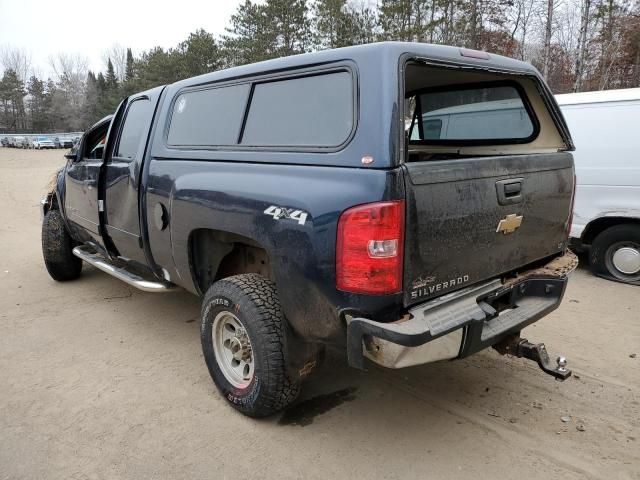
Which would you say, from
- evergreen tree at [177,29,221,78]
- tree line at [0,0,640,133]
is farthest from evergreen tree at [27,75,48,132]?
evergreen tree at [177,29,221,78]

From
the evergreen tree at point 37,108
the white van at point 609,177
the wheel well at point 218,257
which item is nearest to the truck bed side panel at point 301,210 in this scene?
the wheel well at point 218,257

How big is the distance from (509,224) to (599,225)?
364cm

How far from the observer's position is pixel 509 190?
2641 mm

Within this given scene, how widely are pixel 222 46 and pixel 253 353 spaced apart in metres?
38.7

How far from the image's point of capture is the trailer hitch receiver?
9.30 ft

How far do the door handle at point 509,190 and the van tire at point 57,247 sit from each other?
469 cm

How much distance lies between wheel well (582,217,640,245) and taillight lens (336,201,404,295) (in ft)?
14.0

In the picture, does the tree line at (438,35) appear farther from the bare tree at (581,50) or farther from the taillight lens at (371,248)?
the taillight lens at (371,248)

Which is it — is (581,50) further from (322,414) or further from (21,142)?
(21,142)

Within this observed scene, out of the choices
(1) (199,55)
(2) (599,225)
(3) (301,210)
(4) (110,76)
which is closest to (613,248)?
(2) (599,225)

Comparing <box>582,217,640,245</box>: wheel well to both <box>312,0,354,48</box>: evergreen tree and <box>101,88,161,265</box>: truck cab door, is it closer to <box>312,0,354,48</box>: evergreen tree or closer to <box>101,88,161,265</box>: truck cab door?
<box>101,88,161,265</box>: truck cab door

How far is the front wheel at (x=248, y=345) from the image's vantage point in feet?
8.73

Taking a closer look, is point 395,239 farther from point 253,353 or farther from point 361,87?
point 253,353

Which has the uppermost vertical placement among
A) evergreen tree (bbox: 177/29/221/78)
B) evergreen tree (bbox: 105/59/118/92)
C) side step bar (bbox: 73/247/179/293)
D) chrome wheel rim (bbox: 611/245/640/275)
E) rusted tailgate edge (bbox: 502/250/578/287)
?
evergreen tree (bbox: 105/59/118/92)
